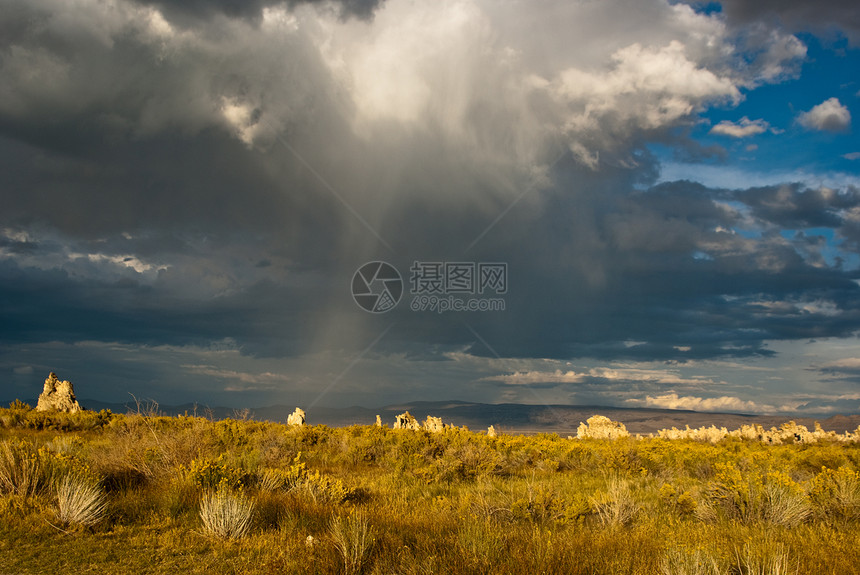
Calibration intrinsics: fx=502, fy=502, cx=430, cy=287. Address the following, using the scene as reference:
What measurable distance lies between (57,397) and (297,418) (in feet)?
48.4

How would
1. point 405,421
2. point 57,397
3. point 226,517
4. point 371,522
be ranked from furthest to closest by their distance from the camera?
point 405,421
point 57,397
point 371,522
point 226,517

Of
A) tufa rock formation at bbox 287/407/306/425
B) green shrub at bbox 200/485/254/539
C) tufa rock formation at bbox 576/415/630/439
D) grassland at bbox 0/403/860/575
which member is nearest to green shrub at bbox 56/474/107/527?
grassland at bbox 0/403/860/575

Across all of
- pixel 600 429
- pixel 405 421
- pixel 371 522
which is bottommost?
pixel 600 429

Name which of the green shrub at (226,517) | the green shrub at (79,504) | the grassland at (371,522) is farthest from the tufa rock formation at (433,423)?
the green shrub at (79,504)

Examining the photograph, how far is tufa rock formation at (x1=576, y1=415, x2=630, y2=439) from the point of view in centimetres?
3609

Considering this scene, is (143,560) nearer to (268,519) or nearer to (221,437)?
(268,519)

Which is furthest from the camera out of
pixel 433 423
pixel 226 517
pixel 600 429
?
pixel 600 429

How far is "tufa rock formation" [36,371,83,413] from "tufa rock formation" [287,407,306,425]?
12185 millimetres

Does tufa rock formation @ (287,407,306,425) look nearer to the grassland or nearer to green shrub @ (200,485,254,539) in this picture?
the grassland

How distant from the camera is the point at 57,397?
31016mm

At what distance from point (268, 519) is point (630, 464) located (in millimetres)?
15696

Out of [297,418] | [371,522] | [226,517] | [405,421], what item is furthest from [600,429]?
[226,517]

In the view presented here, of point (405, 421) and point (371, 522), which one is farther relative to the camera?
point (405, 421)

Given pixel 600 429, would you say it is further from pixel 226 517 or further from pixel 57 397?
pixel 57 397
